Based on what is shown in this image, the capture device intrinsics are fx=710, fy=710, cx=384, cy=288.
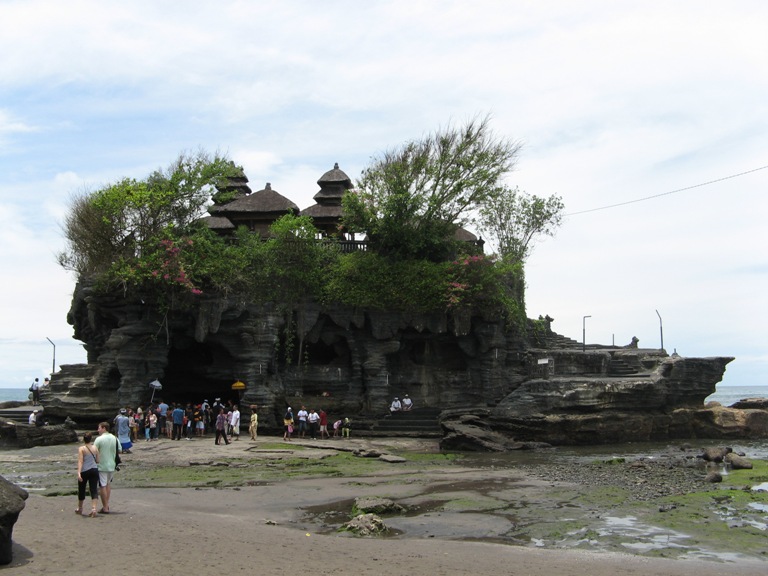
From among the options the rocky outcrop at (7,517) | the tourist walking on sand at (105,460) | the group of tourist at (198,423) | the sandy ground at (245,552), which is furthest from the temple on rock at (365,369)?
the rocky outcrop at (7,517)

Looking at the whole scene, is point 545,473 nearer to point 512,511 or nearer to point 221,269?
point 512,511

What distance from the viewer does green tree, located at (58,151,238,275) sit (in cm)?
3309

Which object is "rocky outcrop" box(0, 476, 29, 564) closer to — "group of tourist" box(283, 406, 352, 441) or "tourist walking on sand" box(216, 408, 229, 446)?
"tourist walking on sand" box(216, 408, 229, 446)

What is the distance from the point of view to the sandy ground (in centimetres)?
1014

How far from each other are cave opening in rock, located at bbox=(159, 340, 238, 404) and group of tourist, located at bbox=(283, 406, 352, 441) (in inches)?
175

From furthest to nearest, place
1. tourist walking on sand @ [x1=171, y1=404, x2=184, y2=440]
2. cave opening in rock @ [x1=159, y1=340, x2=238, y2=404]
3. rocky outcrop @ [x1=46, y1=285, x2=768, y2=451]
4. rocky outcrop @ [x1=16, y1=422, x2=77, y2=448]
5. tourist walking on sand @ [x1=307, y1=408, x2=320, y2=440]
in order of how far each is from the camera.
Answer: cave opening in rock @ [x1=159, y1=340, x2=238, y2=404]
rocky outcrop @ [x1=46, y1=285, x2=768, y2=451]
tourist walking on sand @ [x1=307, y1=408, x2=320, y2=440]
tourist walking on sand @ [x1=171, y1=404, x2=184, y2=440]
rocky outcrop @ [x1=16, y1=422, x2=77, y2=448]

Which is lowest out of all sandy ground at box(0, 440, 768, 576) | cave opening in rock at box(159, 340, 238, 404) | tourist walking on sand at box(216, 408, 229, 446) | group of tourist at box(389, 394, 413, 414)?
sandy ground at box(0, 440, 768, 576)

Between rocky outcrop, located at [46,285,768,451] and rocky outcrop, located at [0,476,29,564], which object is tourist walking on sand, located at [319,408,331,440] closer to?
rocky outcrop, located at [46,285,768,451]

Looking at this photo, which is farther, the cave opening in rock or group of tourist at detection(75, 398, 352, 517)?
the cave opening in rock

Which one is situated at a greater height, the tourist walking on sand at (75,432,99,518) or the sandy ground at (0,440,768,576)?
the tourist walking on sand at (75,432,99,518)

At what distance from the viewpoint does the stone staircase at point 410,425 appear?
107 feet

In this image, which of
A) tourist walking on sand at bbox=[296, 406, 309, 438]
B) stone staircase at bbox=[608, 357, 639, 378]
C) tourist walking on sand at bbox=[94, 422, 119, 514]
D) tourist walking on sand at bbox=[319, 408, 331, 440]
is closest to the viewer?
tourist walking on sand at bbox=[94, 422, 119, 514]

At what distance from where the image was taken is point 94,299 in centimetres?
3188

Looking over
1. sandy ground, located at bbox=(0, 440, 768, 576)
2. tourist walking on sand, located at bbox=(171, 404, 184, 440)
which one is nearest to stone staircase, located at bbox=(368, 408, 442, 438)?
tourist walking on sand, located at bbox=(171, 404, 184, 440)
